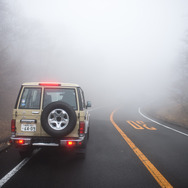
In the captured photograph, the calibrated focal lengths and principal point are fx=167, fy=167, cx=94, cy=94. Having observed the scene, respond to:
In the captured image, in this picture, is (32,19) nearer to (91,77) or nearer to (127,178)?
(127,178)

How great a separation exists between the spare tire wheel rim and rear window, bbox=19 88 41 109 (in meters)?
0.51

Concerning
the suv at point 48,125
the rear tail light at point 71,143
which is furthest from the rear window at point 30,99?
the rear tail light at point 71,143

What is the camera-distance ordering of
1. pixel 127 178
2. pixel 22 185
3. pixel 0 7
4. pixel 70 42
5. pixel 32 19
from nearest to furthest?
pixel 22 185 → pixel 127 178 → pixel 0 7 → pixel 32 19 → pixel 70 42

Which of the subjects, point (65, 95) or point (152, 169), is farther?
point (65, 95)

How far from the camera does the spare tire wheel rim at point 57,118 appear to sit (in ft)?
12.4

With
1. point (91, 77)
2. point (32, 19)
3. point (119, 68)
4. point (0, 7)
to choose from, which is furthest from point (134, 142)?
point (119, 68)

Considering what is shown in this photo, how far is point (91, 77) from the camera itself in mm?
57344

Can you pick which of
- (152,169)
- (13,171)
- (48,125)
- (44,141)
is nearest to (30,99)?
(48,125)

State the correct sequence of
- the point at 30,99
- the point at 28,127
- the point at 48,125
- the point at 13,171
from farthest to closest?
the point at 30,99 → the point at 28,127 → the point at 48,125 → the point at 13,171

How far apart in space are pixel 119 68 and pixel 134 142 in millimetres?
124479

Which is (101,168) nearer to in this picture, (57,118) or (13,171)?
(57,118)

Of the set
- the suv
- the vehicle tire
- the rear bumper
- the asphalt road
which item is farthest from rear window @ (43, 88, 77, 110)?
the asphalt road

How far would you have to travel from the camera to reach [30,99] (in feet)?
14.2

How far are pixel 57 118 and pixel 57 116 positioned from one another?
6 centimetres
